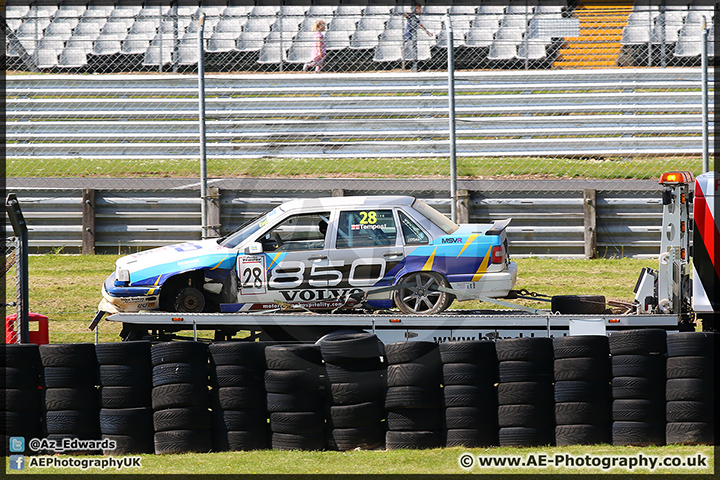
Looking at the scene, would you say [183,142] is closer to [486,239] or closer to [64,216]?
[64,216]

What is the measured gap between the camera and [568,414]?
20.5 ft

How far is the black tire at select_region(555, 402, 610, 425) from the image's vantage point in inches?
246

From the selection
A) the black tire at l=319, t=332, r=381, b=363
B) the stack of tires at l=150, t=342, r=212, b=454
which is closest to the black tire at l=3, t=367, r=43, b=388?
the stack of tires at l=150, t=342, r=212, b=454

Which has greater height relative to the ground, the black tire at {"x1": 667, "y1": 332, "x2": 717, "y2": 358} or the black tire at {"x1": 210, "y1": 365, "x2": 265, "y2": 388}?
the black tire at {"x1": 667, "y1": 332, "x2": 717, "y2": 358}

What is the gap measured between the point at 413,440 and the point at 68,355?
2971 millimetres

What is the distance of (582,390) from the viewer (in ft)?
20.6

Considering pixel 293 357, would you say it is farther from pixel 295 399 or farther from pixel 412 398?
pixel 412 398

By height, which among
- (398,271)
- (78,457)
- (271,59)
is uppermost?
(271,59)

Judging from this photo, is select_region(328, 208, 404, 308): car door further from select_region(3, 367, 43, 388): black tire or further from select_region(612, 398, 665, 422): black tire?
select_region(3, 367, 43, 388): black tire

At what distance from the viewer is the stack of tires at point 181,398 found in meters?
6.35

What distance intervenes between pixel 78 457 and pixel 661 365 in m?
4.81

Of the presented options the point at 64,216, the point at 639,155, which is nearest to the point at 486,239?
the point at 639,155

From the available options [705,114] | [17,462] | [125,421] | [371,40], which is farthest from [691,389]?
[371,40]

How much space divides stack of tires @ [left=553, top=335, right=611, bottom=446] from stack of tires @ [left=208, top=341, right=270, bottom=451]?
7.97ft
